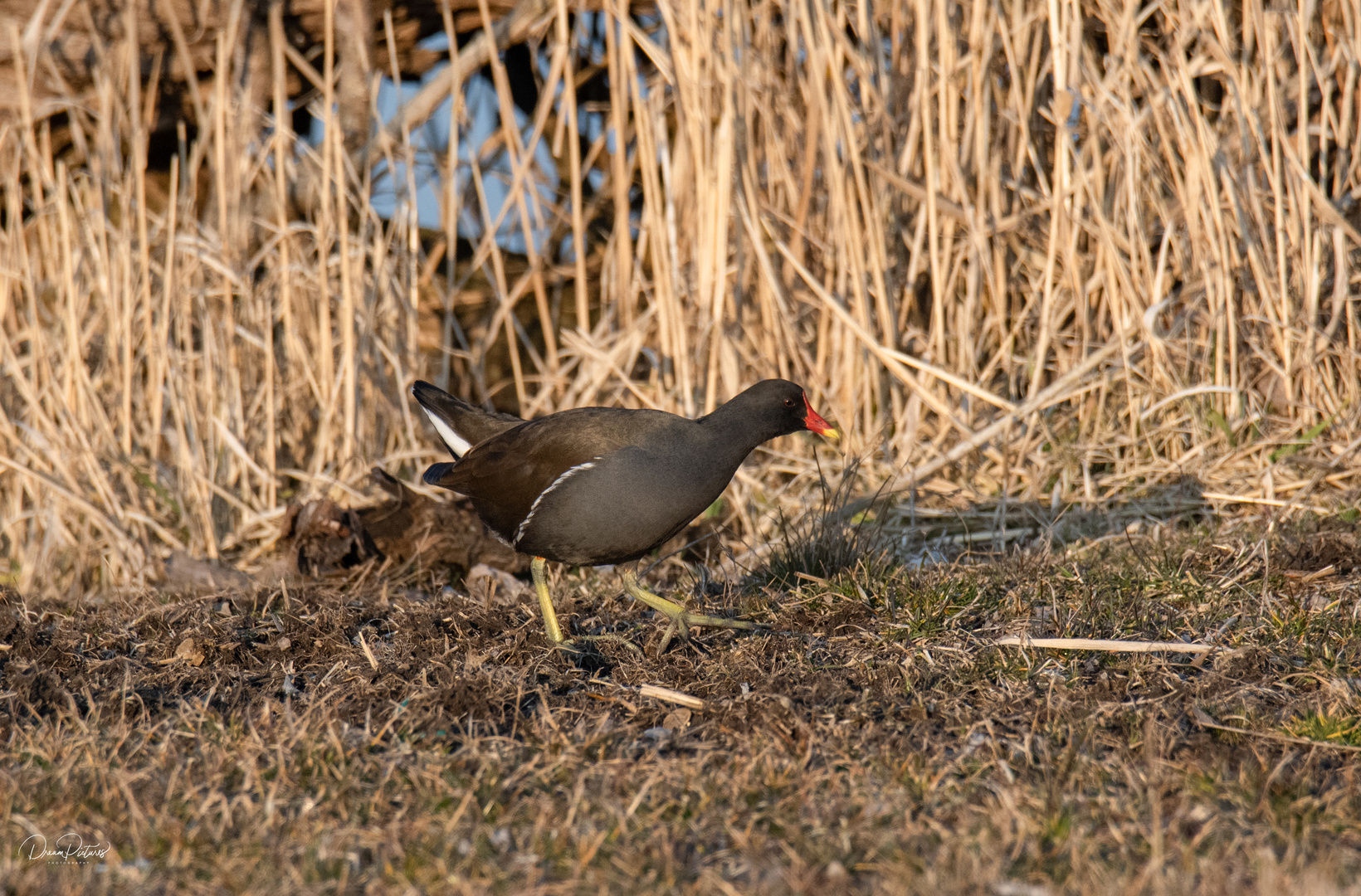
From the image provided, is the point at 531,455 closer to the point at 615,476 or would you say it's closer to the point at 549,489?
the point at 549,489

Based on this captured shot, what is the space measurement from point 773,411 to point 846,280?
6.17 feet

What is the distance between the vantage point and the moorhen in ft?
11.7

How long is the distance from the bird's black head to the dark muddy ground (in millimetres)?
514

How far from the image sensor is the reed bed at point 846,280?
5211 mm

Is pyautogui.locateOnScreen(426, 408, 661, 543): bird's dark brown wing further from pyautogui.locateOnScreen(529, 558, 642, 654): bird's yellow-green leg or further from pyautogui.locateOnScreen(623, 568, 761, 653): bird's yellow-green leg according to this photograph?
pyautogui.locateOnScreen(623, 568, 761, 653): bird's yellow-green leg

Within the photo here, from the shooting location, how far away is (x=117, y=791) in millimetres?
2420

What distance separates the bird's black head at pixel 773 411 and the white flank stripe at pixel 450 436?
107 centimetres

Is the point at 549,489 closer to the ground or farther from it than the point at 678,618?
farther from it

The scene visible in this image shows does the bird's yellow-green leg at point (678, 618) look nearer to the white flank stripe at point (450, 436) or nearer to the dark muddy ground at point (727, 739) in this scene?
the dark muddy ground at point (727, 739)

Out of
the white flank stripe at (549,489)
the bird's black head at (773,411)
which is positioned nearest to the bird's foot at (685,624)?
the white flank stripe at (549,489)

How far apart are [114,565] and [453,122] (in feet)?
8.33

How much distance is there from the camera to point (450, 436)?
14.7ft

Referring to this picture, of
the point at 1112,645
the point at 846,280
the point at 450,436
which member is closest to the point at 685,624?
the point at 1112,645

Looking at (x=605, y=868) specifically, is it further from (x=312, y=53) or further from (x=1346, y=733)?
(x=312, y=53)
